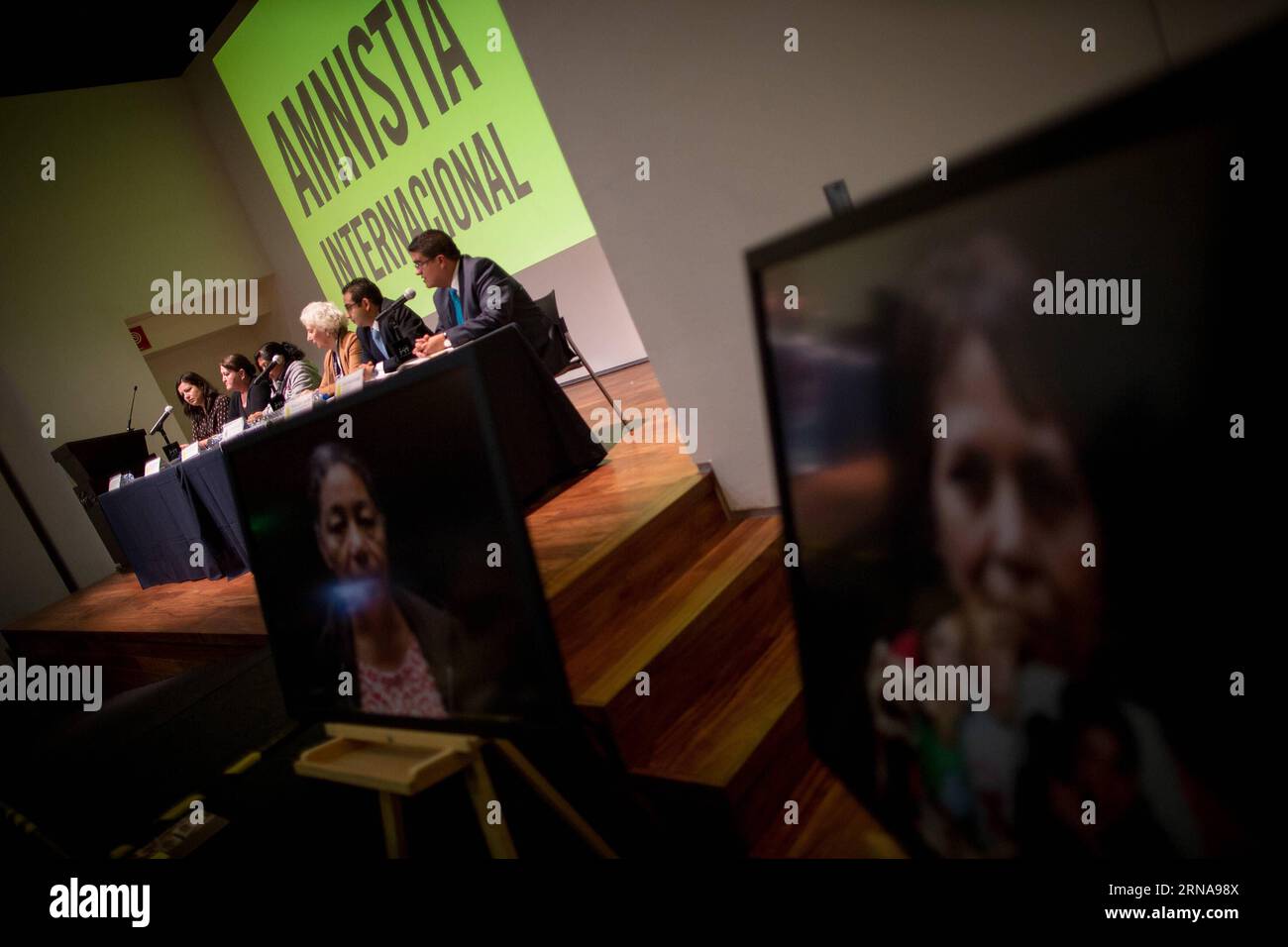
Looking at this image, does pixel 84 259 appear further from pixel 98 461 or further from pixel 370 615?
pixel 370 615

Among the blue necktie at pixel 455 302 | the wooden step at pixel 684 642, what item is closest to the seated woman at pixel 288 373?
the blue necktie at pixel 455 302

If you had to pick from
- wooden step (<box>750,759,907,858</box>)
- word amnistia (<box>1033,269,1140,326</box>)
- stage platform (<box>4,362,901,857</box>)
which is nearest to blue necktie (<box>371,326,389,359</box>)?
stage platform (<box>4,362,901,857</box>)

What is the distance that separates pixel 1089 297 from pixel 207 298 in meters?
9.25

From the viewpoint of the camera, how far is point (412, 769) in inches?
44.0

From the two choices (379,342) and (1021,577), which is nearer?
(1021,577)

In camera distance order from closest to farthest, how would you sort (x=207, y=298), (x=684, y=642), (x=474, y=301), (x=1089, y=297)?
(x=1089, y=297), (x=684, y=642), (x=474, y=301), (x=207, y=298)

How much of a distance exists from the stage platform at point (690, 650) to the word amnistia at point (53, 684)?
2226 millimetres

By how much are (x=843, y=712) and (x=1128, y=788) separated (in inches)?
10.3

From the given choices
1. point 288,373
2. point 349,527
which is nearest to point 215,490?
point 288,373

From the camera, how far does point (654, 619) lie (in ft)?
6.61

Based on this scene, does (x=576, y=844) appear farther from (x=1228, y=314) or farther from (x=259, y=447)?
(x=1228, y=314)

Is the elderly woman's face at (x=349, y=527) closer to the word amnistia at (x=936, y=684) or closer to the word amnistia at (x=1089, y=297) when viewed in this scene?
the word amnistia at (x=936, y=684)

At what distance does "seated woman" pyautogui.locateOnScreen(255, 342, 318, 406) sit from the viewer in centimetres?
450

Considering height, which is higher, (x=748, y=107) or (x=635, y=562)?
(x=748, y=107)
